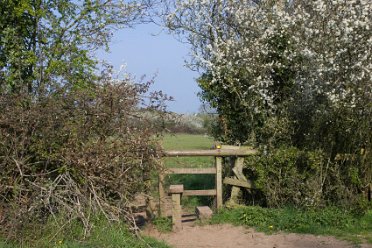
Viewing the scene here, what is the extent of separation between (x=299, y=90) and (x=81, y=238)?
5670 mm

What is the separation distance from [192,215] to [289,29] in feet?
14.2

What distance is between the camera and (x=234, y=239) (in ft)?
31.2

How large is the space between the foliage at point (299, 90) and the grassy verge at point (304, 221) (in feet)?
1.18

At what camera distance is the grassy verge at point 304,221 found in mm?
9758

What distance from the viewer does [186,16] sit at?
14.0 m

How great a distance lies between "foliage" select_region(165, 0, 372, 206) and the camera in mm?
10367

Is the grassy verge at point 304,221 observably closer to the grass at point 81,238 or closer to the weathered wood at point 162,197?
the weathered wood at point 162,197

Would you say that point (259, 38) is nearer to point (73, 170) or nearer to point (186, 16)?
point (186, 16)

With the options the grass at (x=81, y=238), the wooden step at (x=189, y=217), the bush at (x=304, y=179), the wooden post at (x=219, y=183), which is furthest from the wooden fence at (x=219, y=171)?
the grass at (x=81, y=238)

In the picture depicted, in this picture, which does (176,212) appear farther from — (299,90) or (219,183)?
(299,90)

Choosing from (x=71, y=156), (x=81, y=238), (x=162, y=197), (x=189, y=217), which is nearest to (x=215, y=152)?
(x=162, y=197)

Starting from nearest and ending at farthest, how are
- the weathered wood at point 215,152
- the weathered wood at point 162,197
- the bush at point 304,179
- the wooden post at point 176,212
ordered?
the wooden post at point 176,212 → the weathered wood at point 162,197 → the bush at point 304,179 → the weathered wood at point 215,152

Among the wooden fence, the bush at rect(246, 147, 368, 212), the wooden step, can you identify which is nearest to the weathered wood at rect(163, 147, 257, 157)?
the wooden fence

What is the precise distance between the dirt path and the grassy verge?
0.77 ft
